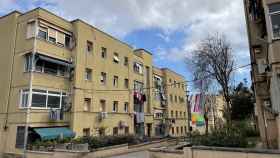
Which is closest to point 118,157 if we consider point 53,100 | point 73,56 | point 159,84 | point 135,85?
point 53,100

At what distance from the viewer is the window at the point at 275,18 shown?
1168 cm

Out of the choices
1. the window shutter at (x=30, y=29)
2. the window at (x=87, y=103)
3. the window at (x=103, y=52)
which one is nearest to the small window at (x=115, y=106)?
the window at (x=87, y=103)

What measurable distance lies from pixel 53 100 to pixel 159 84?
2564 centimetres

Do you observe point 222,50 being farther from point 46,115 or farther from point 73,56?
point 46,115

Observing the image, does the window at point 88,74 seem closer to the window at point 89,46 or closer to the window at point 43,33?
the window at point 89,46

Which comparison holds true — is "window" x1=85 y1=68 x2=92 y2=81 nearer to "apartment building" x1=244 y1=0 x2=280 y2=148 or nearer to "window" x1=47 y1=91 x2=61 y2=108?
"window" x1=47 y1=91 x2=61 y2=108

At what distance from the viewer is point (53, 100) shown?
23422mm

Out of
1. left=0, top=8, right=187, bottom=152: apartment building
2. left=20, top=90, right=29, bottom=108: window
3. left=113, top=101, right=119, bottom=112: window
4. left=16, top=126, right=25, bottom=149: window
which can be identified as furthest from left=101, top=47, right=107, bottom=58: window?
left=16, top=126, right=25, bottom=149: window

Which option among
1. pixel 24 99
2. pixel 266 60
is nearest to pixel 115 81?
pixel 24 99

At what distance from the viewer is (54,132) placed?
21.8m

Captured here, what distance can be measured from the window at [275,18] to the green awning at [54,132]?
17700mm

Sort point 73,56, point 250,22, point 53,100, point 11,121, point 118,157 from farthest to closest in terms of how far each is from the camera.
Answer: point 73,56
point 53,100
point 11,121
point 118,157
point 250,22

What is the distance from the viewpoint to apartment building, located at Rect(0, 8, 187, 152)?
21.6 metres

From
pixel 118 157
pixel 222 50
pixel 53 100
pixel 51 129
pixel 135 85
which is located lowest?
pixel 118 157
